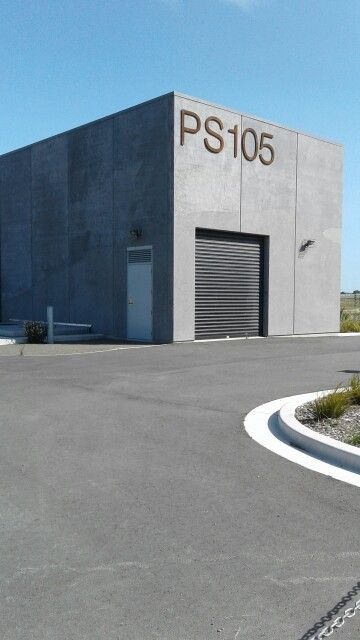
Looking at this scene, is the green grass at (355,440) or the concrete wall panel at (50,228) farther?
the concrete wall panel at (50,228)

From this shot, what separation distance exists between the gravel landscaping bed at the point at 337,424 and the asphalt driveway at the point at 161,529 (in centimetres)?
93

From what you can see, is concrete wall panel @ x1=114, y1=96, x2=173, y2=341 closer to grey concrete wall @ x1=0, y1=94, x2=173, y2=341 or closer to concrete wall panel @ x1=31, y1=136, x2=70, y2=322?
grey concrete wall @ x1=0, y1=94, x2=173, y2=341

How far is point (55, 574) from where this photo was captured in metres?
3.86

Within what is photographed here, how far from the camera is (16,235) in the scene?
87.6ft

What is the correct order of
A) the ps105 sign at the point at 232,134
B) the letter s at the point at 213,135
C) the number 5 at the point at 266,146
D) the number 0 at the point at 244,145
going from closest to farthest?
1. the ps105 sign at the point at 232,134
2. the letter s at the point at 213,135
3. the number 0 at the point at 244,145
4. the number 5 at the point at 266,146

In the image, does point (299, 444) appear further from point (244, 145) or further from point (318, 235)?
point (318, 235)

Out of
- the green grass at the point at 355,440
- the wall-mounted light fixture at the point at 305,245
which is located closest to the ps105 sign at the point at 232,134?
the wall-mounted light fixture at the point at 305,245

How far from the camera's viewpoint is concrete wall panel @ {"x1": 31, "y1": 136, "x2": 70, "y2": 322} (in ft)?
77.6

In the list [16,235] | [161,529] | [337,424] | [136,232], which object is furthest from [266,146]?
[161,529]

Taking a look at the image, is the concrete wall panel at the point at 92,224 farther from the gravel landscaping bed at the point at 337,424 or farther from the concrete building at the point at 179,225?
the gravel landscaping bed at the point at 337,424

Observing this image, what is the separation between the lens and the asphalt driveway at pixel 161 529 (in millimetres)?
3406

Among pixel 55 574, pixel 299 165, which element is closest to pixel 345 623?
pixel 55 574

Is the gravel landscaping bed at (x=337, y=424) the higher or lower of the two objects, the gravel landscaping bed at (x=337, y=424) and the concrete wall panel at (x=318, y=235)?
the lower

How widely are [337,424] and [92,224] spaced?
15.9 meters
